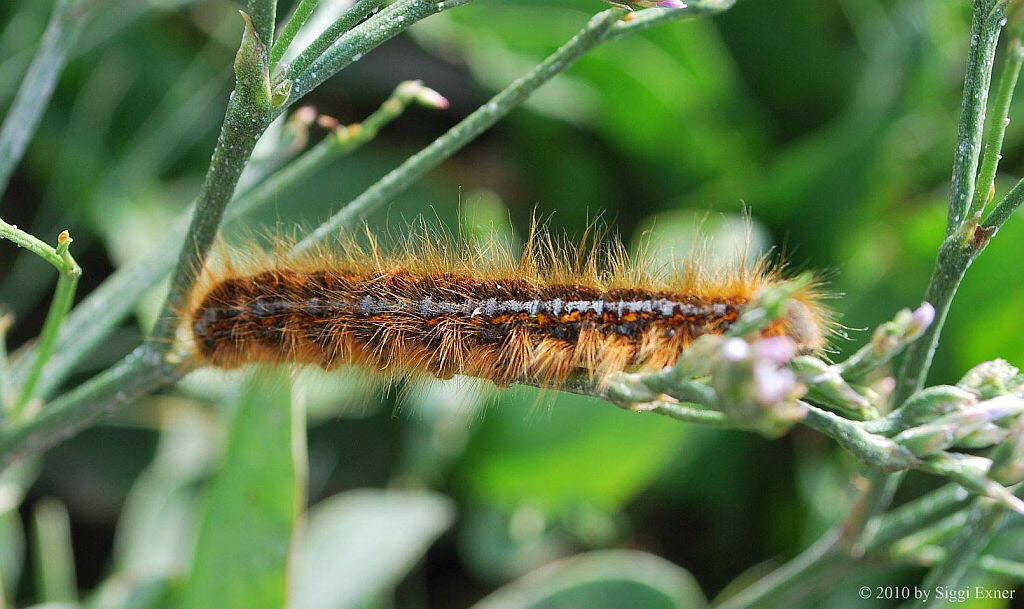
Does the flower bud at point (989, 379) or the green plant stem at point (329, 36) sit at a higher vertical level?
the green plant stem at point (329, 36)

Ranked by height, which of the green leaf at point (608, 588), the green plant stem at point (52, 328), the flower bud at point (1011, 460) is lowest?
the green leaf at point (608, 588)

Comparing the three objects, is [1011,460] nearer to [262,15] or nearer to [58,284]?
[262,15]

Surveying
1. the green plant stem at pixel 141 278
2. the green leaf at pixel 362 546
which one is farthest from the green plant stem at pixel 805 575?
the green plant stem at pixel 141 278

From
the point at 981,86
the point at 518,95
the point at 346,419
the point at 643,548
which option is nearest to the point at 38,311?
the point at 346,419

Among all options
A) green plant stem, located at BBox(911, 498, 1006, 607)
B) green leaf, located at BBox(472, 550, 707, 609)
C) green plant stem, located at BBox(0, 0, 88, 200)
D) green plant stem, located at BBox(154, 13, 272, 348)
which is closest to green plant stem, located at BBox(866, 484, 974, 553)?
green plant stem, located at BBox(911, 498, 1006, 607)

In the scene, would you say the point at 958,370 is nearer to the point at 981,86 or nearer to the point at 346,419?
the point at 981,86

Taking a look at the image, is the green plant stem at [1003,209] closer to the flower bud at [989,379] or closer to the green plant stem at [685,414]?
the flower bud at [989,379]

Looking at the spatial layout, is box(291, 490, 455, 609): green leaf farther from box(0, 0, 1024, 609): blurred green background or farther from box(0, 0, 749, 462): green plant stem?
box(0, 0, 749, 462): green plant stem
